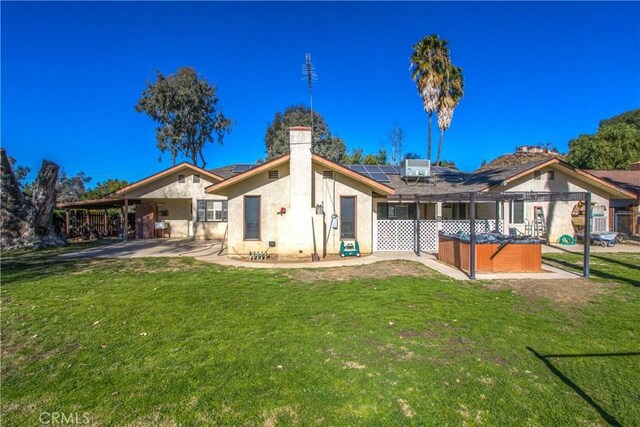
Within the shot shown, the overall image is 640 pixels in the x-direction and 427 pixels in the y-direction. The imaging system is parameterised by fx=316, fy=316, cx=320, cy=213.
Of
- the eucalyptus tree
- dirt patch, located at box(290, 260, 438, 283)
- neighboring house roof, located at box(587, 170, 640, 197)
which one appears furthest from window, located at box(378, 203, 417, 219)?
the eucalyptus tree

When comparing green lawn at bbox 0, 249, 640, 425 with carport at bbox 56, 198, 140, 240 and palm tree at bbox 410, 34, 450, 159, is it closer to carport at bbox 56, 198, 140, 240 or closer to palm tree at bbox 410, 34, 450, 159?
carport at bbox 56, 198, 140, 240

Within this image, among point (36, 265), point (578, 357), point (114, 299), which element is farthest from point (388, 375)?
point (36, 265)

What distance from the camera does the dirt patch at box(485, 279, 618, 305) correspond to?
6.70 m

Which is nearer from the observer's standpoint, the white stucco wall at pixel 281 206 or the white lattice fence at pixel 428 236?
the white stucco wall at pixel 281 206

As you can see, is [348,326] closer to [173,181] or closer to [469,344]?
[469,344]

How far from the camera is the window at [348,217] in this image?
13094 millimetres

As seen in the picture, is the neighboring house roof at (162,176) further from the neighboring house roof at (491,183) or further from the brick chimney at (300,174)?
the neighboring house roof at (491,183)

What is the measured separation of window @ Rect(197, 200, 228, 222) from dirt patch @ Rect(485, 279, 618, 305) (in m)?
15.4

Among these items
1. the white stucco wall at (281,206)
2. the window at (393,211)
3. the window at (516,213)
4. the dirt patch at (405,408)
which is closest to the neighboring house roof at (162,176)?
the white stucco wall at (281,206)

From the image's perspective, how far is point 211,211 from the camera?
62.7 ft

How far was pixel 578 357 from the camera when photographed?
160 inches

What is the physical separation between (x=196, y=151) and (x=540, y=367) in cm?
3447

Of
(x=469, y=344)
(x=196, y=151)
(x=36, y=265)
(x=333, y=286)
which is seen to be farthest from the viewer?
(x=196, y=151)

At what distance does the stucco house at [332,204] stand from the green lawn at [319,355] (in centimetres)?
535
